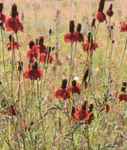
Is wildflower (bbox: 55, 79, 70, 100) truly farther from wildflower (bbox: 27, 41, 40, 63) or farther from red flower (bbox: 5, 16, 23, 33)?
red flower (bbox: 5, 16, 23, 33)

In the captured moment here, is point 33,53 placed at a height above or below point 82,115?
above

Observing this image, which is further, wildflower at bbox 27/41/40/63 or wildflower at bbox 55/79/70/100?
wildflower at bbox 27/41/40/63

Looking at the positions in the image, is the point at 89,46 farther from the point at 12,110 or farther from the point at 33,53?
the point at 12,110

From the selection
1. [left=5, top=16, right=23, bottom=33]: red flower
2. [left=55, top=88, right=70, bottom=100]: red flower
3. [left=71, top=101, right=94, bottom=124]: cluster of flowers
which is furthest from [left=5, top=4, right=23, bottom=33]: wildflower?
[left=71, top=101, right=94, bottom=124]: cluster of flowers

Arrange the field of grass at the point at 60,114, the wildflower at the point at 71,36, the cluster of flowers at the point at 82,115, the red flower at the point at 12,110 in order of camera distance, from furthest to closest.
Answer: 1. the wildflower at the point at 71,36
2. the field of grass at the point at 60,114
3. the red flower at the point at 12,110
4. the cluster of flowers at the point at 82,115

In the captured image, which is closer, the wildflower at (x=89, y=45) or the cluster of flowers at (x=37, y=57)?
the cluster of flowers at (x=37, y=57)

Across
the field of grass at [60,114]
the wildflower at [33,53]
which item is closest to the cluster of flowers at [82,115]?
the field of grass at [60,114]

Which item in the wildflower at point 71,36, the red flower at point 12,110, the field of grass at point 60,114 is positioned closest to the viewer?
the red flower at point 12,110

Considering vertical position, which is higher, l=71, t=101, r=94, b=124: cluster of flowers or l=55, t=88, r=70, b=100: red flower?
l=55, t=88, r=70, b=100: red flower

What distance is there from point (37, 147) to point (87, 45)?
26.8 inches

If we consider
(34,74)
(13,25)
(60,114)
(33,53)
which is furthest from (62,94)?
(60,114)

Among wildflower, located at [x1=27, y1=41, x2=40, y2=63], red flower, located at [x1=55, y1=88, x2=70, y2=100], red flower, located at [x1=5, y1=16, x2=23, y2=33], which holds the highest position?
red flower, located at [x1=5, y1=16, x2=23, y2=33]

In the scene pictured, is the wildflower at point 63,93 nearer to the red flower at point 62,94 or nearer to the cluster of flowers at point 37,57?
the red flower at point 62,94

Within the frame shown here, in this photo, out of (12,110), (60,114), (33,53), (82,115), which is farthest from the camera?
(60,114)
